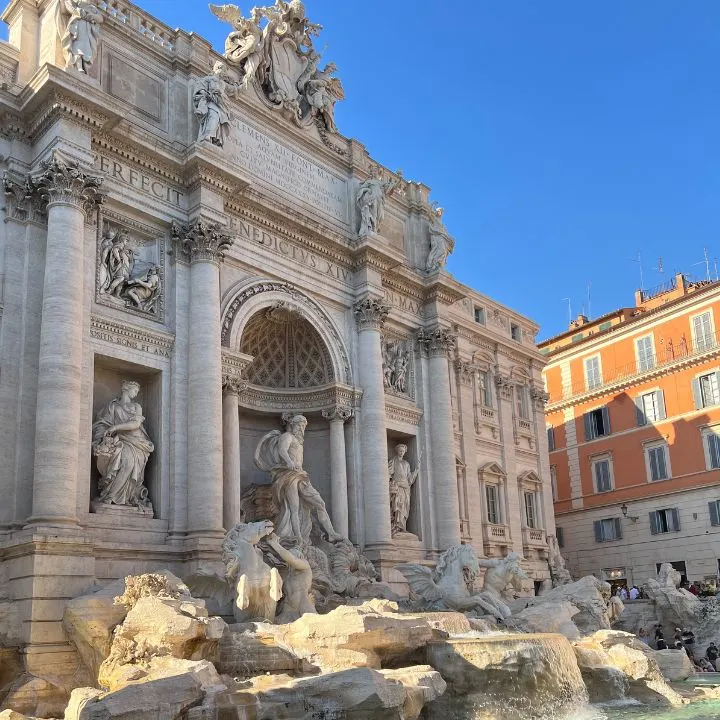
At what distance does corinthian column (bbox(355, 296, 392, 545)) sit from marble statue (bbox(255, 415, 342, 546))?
1593 millimetres

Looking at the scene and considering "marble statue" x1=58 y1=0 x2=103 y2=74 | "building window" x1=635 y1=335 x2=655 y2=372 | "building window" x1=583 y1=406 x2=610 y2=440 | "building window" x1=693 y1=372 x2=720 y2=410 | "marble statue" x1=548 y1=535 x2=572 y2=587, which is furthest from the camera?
"building window" x1=583 y1=406 x2=610 y2=440

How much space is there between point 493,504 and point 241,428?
31.8 ft

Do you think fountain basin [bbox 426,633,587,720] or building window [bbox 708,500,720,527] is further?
building window [bbox 708,500,720,527]

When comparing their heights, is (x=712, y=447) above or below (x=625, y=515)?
above

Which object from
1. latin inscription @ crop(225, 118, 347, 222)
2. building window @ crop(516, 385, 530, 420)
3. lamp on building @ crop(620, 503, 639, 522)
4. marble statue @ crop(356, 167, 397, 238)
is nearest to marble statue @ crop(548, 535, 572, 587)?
building window @ crop(516, 385, 530, 420)

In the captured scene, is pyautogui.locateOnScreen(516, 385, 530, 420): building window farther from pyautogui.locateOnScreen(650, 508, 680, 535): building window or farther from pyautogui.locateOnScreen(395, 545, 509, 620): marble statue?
pyautogui.locateOnScreen(395, 545, 509, 620): marble statue

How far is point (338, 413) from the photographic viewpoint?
20.7 metres

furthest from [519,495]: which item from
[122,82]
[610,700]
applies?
[122,82]

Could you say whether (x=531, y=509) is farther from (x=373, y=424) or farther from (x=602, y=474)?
(x=373, y=424)

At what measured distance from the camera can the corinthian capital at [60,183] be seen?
1520cm

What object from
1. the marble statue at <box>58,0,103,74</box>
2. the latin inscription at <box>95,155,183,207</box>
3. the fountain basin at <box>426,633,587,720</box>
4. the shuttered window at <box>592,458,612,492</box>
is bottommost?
the fountain basin at <box>426,633,587,720</box>

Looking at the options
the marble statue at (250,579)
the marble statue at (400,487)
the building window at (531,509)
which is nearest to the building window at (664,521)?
the building window at (531,509)

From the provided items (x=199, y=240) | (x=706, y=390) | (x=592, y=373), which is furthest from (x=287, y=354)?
(x=592, y=373)

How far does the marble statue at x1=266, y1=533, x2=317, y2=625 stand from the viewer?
14.4 m
